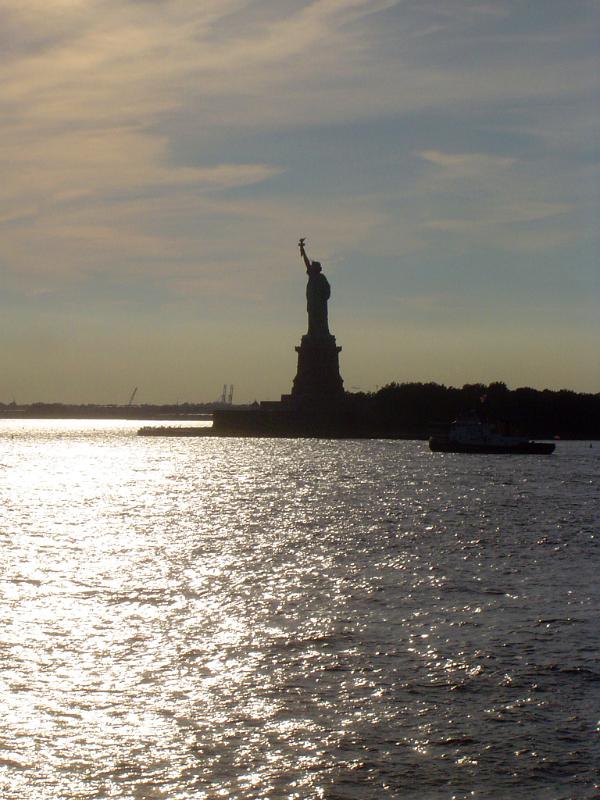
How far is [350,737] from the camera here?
12.4 meters

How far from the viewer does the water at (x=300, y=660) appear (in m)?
11.4

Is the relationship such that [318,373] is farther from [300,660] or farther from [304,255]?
[300,660]

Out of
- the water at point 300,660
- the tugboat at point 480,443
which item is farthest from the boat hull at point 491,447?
the water at point 300,660

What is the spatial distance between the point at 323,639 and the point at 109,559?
11.1 meters

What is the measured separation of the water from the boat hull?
49819 mm

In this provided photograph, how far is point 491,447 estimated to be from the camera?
8725 cm

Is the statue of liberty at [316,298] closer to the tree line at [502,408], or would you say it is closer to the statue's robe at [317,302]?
the statue's robe at [317,302]

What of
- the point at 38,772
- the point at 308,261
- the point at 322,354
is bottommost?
the point at 38,772

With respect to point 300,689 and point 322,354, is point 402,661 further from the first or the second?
point 322,354

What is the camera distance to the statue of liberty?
102 meters

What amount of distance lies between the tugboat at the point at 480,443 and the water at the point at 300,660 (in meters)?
49.9

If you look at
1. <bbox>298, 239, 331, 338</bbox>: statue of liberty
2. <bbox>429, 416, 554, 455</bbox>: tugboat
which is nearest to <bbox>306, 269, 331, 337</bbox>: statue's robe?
<bbox>298, 239, 331, 338</bbox>: statue of liberty

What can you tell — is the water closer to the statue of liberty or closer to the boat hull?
the boat hull

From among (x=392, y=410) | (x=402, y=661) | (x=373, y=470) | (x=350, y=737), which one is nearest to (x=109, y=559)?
(x=402, y=661)
